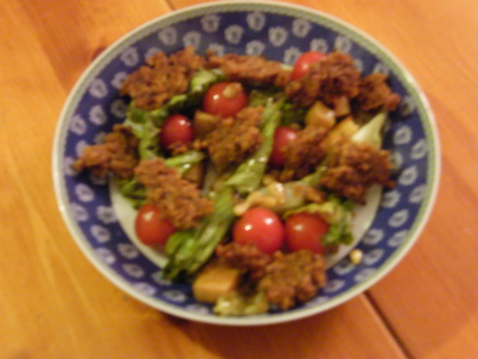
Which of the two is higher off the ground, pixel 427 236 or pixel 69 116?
pixel 69 116

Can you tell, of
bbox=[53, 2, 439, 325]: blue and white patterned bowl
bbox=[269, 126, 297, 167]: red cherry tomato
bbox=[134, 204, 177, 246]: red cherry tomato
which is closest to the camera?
bbox=[53, 2, 439, 325]: blue and white patterned bowl

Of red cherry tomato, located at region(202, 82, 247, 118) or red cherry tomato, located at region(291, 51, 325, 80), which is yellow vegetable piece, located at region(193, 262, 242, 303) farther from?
red cherry tomato, located at region(291, 51, 325, 80)

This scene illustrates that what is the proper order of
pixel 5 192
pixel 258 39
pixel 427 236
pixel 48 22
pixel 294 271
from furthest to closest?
1. pixel 48 22
2. pixel 258 39
3. pixel 5 192
4. pixel 427 236
5. pixel 294 271

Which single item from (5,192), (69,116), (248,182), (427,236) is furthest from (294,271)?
(5,192)

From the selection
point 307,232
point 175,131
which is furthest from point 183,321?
point 175,131

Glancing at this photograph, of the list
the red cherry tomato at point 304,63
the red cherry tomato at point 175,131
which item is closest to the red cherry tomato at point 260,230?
the red cherry tomato at point 175,131

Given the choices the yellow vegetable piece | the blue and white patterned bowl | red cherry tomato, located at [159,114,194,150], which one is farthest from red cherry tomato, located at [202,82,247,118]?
the yellow vegetable piece

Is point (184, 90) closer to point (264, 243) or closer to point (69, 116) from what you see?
point (69, 116)

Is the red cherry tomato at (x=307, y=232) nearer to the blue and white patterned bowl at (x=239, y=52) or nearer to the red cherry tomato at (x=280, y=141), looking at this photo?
the blue and white patterned bowl at (x=239, y=52)
